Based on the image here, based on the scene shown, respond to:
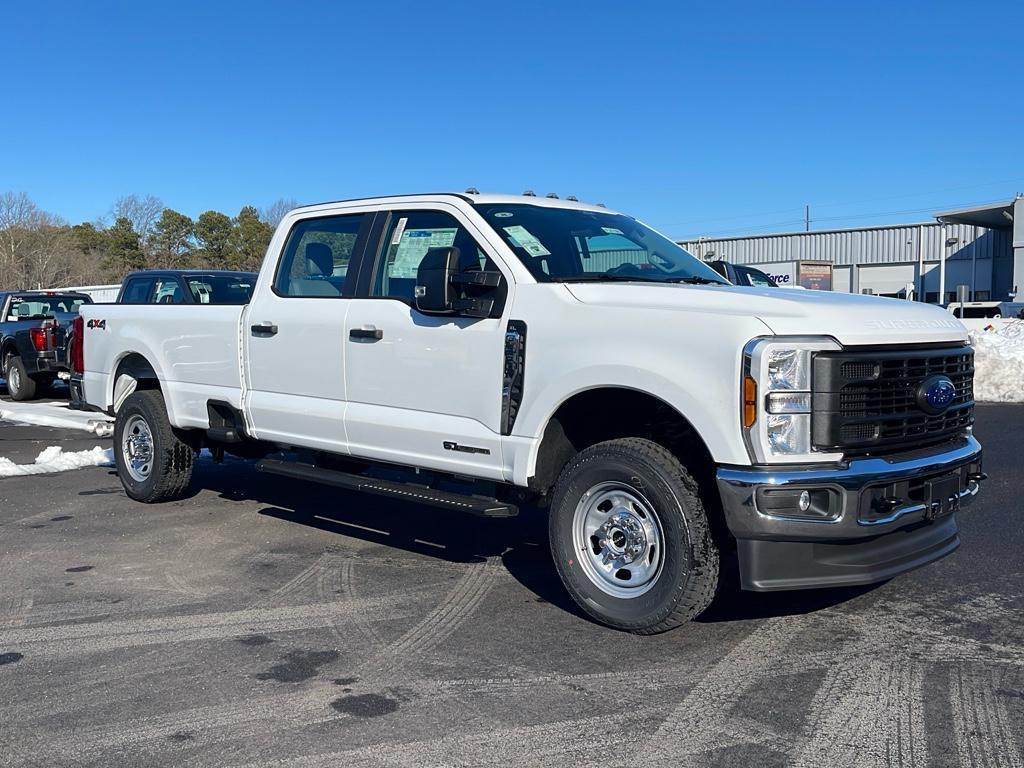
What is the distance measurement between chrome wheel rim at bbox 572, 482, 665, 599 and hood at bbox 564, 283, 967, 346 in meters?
0.93

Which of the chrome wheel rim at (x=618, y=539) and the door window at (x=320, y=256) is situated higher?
the door window at (x=320, y=256)

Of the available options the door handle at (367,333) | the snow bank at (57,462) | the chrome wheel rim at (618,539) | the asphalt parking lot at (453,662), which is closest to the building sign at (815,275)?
the snow bank at (57,462)

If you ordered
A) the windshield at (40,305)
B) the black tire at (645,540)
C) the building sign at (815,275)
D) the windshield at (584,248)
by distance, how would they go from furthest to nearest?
the building sign at (815,275), the windshield at (40,305), the windshield at (584,248), the black tire at (645,540)

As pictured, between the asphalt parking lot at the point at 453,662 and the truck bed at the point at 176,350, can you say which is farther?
the truck bed at the point at 176,350

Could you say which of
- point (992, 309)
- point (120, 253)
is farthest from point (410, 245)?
point (120, 253)

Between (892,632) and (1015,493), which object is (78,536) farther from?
(1015,493)

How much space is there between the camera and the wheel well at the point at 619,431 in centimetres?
493

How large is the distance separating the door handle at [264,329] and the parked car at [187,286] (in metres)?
3.14

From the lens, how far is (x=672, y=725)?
3830 mm

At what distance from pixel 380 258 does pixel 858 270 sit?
56857mm

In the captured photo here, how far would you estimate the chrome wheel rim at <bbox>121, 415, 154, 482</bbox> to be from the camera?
8.10 metres

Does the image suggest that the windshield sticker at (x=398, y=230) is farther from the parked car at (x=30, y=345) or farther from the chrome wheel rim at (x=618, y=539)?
the parked car at (x=30, y=345)

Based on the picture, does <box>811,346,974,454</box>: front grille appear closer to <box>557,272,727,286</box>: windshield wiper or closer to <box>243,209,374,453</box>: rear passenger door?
<box>557,272,727,286</box>: windshield wiper

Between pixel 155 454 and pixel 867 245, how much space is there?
5731 centimetres
